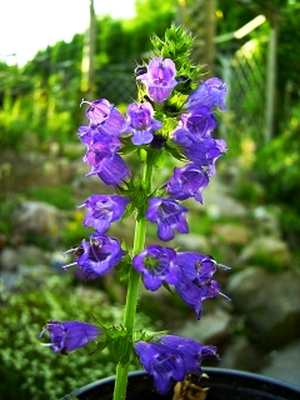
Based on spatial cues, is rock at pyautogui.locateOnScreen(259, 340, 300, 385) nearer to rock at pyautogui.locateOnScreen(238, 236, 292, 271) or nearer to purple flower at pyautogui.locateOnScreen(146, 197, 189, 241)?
rock at pyautogui.locateOnScreen(238, 236, 292, 271)

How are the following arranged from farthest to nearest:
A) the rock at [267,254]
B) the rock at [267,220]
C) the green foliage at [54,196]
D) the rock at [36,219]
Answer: the rock at [267,220] → the green foliage at [54,196] → the rock at [267,254] → the rock at [36,219]

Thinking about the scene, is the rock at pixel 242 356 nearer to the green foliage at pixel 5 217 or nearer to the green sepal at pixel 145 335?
the green foliage at pixel 5 217

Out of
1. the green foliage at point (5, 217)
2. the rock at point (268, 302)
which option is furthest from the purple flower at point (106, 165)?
the green foliage at point (5, 217)

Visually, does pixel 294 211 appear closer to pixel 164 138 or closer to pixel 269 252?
pixel 269 252

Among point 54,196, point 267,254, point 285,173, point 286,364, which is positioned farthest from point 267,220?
point 286,364

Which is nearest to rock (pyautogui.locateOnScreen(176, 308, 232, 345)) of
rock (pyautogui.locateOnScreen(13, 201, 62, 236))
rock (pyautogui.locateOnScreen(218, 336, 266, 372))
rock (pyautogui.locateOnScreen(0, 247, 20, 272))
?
rock (pyautogui.locateOnScreen(218, 336, 266, 372))

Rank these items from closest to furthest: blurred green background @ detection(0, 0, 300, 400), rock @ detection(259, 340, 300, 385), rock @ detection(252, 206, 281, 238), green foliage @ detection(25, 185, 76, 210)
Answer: blurred green background @ detection(0, 0, 300, 400) < rock @ detection(259, 340, 300, 385) < green foliage @ detection(25, 185, 76, 210) < rock @ detection(252, 206, 281, 238)

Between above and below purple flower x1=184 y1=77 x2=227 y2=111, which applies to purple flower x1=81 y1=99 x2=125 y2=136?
below
